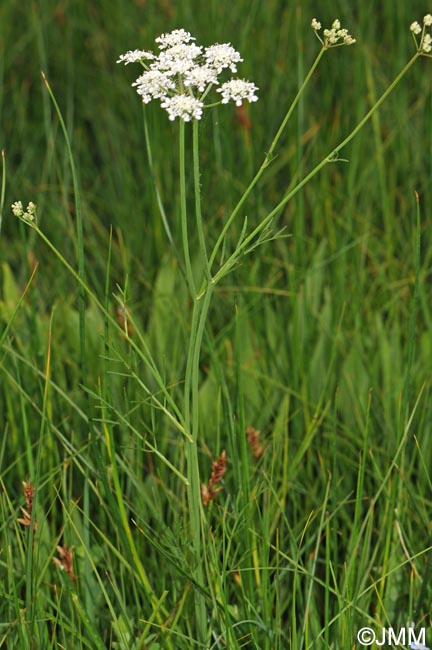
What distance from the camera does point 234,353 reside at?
6.69ft

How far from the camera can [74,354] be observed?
206 cm

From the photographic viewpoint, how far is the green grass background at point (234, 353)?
4.39ft

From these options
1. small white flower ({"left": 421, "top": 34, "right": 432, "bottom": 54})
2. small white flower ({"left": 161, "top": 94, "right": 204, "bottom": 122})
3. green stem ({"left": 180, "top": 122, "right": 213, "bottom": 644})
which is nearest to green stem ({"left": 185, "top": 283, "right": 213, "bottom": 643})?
green stem ({"left": 180, "top": 122, "right": 213, "bottom": 644})

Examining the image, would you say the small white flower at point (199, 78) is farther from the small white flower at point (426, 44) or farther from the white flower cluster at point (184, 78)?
the small white flower at point (426, 44)

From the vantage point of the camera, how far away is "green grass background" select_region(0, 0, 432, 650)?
1337 mm

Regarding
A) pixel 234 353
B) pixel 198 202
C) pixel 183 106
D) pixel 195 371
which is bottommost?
pixel 234 353

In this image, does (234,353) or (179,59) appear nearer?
(179,59)

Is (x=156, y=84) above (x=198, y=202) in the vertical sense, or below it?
above

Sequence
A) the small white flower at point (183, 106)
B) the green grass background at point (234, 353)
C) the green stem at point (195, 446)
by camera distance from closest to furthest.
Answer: the small white flower at point (183, 106), the green stem at point (195, 446), the green grass background at point (234, 353)

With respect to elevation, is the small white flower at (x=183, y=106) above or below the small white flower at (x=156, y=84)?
below

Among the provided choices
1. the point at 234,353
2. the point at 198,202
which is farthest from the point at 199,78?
the point at 234,353

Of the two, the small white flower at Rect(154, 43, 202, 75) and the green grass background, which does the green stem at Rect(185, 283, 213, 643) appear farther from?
the small white flower at Rect(154, 43, 202, 75)

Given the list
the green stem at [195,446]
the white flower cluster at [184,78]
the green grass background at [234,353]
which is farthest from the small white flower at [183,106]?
the green grass background at [234,353]

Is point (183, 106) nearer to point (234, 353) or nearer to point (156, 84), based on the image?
point (156, 84)
